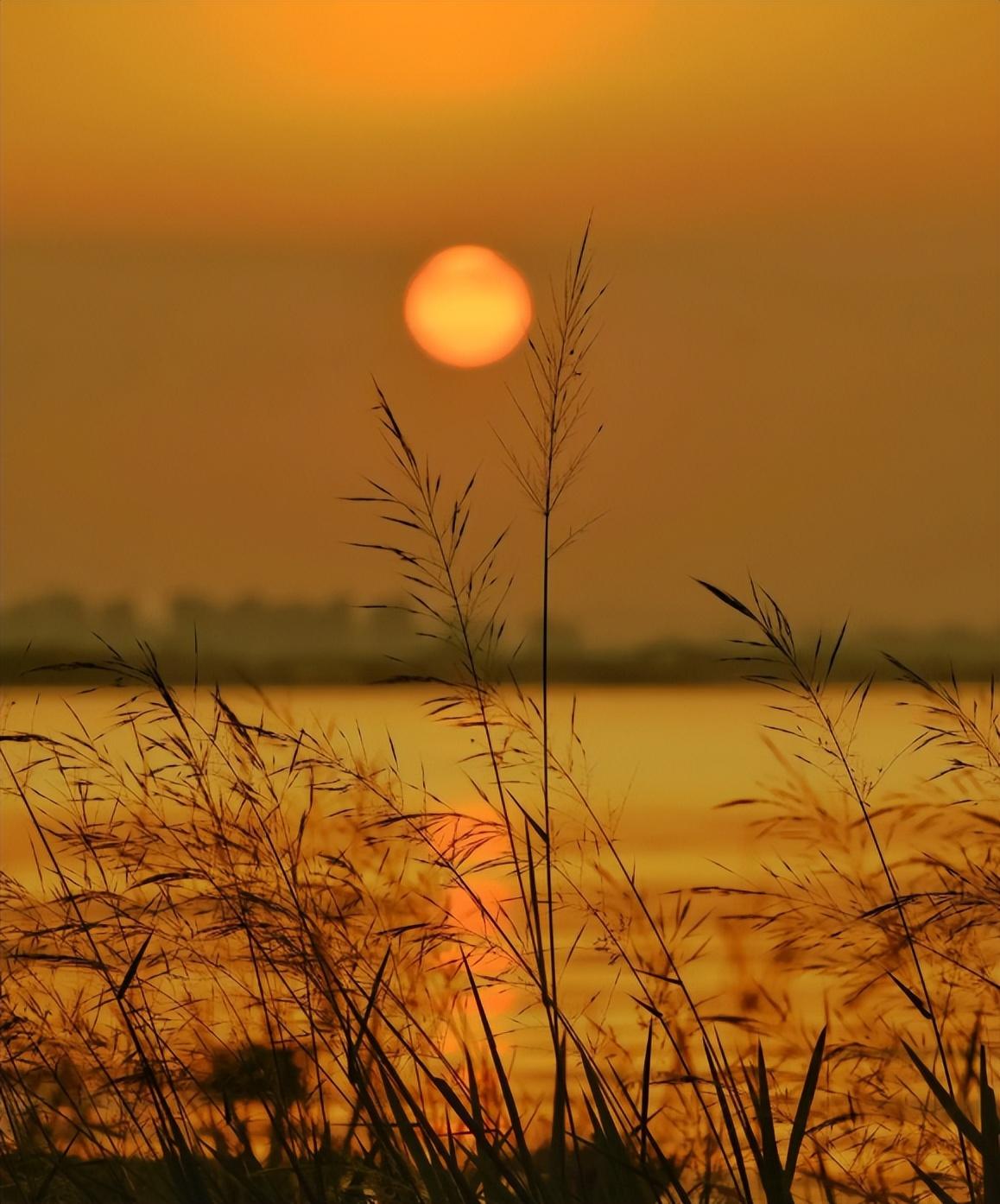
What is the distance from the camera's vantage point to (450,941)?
226 centimetres

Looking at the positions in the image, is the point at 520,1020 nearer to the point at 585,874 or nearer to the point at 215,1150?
the point at 585,874

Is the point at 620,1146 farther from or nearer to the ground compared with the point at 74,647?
nearer to the ground

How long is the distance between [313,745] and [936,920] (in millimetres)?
918

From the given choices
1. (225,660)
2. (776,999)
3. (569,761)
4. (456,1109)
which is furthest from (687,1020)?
(225,660)

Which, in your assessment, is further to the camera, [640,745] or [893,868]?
[640,745]

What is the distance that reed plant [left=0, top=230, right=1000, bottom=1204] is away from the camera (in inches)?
83.5

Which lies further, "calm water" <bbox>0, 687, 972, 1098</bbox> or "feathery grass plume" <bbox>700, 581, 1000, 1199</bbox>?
"calm water" <bbox>0, 687, 972, 1098</bbox>

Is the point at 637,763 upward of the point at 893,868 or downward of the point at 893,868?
downward

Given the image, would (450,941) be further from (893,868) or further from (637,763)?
(637,763)

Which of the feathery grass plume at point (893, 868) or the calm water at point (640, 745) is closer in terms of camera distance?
the feathery grass plume at point (893, 868)

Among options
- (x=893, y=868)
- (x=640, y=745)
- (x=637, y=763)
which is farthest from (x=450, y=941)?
(x=640, y=745)

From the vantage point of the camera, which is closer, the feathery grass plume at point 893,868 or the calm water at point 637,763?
the feathery grass plume at point 893,868

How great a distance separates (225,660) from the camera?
2232 millimetres

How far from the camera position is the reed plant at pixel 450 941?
6.96ft
